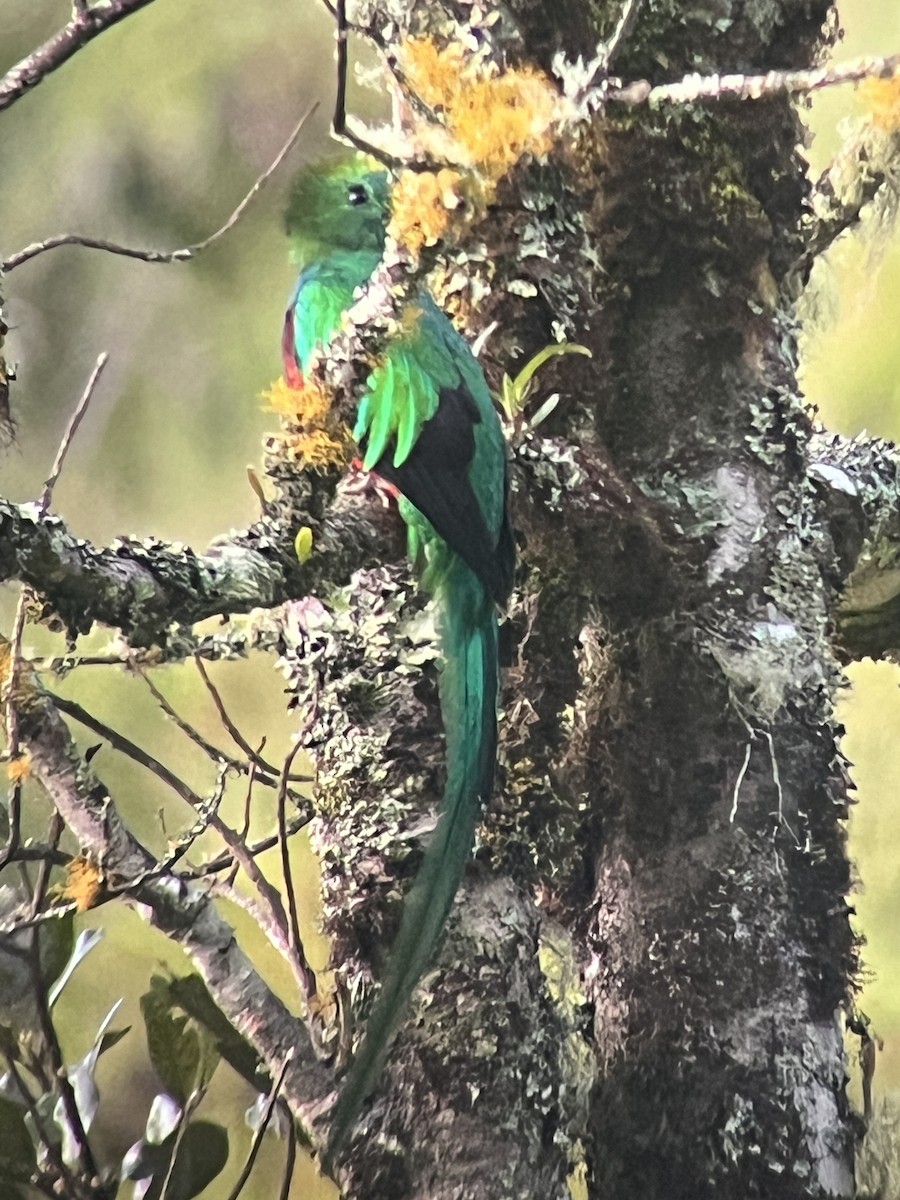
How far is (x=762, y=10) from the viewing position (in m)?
1.04

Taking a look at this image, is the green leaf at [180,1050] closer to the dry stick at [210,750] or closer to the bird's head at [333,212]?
the dry stick at [210,750]

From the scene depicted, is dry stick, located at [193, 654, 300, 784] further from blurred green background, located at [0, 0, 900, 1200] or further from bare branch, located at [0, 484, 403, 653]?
bare branch, located at [0, 484, 403, 653]

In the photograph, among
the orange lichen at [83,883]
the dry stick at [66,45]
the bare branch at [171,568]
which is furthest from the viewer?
the orange lichen at [83,883]

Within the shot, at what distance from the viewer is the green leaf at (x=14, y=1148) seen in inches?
35.9

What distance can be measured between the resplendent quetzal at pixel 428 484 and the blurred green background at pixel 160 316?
0.13ft

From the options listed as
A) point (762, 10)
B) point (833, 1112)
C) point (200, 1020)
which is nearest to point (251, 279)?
point (762, 10)

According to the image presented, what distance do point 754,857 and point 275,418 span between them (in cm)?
57

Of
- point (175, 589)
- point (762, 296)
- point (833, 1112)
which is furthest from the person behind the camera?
point (762, 296)

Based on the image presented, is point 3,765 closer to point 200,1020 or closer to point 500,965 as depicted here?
point 200,1020

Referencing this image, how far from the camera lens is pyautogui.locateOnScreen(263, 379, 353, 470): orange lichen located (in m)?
0.89

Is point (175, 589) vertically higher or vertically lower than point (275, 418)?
lower

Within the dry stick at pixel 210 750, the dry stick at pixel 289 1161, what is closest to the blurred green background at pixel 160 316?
the dry stick at pixel 210 750

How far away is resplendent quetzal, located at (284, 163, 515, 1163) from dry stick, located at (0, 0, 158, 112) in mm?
198

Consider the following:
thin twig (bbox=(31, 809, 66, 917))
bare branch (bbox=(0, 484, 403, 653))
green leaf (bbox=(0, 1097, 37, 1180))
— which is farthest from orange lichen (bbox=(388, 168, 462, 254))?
green leaf (bbox=(0, 1097, 37, 1180))
